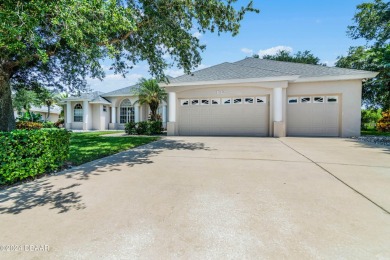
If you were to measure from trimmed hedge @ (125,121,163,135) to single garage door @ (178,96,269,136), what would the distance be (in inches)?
98.6

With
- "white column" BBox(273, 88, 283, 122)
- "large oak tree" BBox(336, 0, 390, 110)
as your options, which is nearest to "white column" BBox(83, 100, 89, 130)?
"white column" BBox(273, 88, 283, 122)

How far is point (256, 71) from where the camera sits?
589 inches

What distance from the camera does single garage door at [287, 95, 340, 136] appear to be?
1376 cm

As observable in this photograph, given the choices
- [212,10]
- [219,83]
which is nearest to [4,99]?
[212,10]

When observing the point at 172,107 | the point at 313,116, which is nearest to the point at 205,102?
the point at 172,107

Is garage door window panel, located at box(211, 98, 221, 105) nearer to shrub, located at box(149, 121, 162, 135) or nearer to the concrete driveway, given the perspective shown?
shrub, located at box(149, 121, 162, 135)

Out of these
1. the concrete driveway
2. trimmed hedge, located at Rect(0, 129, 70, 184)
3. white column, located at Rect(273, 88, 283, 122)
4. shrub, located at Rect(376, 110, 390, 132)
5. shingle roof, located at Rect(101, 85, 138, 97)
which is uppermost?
shingle roof, located at Rect(101, 85, 138, 97)

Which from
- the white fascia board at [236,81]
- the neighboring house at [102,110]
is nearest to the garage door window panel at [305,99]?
the white fascia board at [236,81]

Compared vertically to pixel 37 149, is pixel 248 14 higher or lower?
higher

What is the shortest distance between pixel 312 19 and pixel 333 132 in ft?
25.0

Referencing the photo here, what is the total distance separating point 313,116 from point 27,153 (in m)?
15.6

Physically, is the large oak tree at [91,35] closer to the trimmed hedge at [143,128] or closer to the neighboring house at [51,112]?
the trimmed hedge at [143,128]

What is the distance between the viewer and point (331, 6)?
12.2 m

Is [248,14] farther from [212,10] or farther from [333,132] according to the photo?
[333,132]
